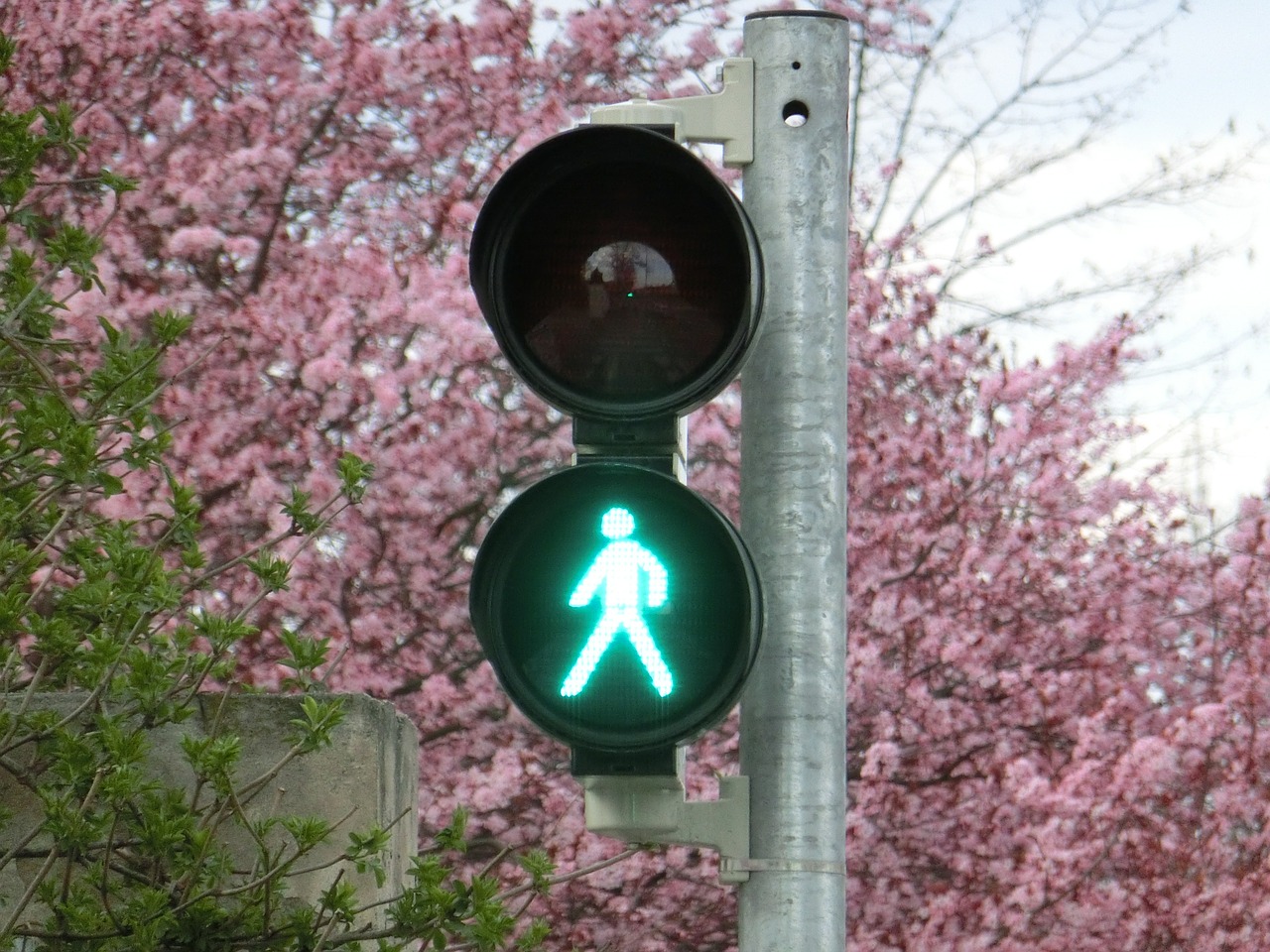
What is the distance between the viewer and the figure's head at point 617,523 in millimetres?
2498

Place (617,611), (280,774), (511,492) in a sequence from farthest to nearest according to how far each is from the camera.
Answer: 1. (511,492)
2. (280,774)
3. (617,611)

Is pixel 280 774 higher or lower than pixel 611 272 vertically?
lower

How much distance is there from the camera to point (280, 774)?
440 centimetres

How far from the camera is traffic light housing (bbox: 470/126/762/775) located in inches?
96.6

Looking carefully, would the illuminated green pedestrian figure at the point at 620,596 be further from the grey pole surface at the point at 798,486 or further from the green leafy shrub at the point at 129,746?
the green leafy shrub at the point at 129,746

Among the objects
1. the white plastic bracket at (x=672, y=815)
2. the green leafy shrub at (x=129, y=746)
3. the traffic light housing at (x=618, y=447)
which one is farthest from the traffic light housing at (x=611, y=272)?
the green leafy shrub at (x=129, y=746)

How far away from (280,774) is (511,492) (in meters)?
5.19

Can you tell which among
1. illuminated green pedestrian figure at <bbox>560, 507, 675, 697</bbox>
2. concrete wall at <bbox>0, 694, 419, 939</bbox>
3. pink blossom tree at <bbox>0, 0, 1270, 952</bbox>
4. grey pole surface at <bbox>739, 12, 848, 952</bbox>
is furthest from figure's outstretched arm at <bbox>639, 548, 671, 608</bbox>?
pink blossom tree at <bbox>0, 0, 1270, 952</bbox>

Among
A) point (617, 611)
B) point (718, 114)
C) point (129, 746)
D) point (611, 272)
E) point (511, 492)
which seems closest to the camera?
point (617, 611)

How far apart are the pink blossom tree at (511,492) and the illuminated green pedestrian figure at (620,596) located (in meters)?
6.11

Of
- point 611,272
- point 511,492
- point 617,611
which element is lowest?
point 617,611

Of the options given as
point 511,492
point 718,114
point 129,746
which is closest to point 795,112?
point 718,114

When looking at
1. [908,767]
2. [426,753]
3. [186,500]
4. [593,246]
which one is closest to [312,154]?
[426,753]

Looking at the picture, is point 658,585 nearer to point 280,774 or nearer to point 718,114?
point 718,114
